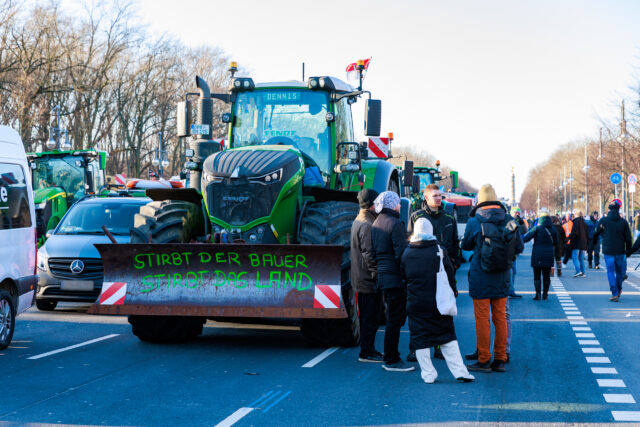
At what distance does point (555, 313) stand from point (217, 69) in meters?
53.7

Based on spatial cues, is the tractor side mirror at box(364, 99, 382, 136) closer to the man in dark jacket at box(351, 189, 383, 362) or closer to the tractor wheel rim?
the man in dark jacket at box(351, 189, 383, 362)

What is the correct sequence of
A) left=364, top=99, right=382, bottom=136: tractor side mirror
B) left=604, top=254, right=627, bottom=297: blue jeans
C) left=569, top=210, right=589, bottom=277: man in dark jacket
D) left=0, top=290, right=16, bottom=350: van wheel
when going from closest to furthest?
left=0, top=290, right=16, bottom=350: van wheel < left=364, top=99, right=382, bottom=136: tractor side mirror < left=604, top=254, right=627, bottom=297: blue jeans < left=569, top=210, right=589, bottom=277: man in dark jacket

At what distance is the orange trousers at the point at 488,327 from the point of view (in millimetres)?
9555

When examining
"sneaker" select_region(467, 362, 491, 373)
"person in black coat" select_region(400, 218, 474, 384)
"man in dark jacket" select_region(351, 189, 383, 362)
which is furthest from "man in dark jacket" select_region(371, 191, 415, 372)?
"sneaker" select_region(467, 362, 491, 373)

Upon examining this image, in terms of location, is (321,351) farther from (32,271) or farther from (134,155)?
(134,155)

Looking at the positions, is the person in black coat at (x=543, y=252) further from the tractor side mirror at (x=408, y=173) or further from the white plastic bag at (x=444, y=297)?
the white plastic bag at (x=444, y=297)

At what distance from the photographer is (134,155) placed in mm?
65938

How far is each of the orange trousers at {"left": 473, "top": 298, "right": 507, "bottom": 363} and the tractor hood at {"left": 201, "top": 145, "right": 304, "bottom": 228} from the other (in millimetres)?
2742

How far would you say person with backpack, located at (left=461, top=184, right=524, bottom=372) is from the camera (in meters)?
9.56

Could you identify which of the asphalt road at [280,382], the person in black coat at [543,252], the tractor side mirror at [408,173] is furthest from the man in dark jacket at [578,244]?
the asphalt road at [280,382]

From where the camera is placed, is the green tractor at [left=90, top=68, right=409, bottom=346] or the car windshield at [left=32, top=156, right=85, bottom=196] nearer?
the green tractor at [left=90, top=68, right=409, bottom=346]

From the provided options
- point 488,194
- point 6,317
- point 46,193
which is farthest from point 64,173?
point 488,194

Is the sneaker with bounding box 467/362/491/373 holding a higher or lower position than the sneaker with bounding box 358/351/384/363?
lower

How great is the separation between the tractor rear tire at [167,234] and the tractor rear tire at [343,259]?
4.65 feet
